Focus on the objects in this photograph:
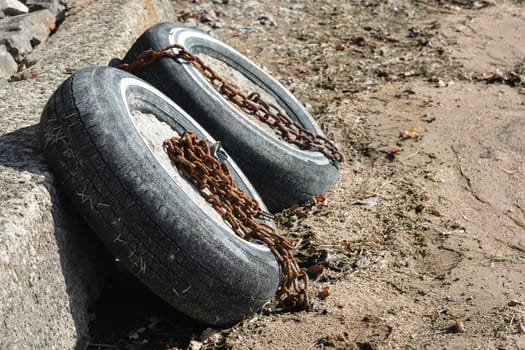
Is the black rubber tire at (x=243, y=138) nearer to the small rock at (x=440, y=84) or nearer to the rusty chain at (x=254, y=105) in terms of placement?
the rusty chain at (x=254, y=105)

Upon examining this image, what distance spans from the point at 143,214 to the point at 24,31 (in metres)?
3.56

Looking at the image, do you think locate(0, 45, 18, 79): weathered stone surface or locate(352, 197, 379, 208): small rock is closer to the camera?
locate(352, 197, 379, 208): small rock

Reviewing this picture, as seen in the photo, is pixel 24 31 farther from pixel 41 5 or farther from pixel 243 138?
pixel 243 138

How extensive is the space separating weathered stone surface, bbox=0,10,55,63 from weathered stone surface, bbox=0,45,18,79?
0.09 m

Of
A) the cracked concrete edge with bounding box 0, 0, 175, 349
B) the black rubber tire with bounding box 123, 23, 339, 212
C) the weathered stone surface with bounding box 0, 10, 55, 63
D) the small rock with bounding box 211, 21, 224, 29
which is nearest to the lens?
the cracked concrete edge with bounding box 0, 0, 175, 349

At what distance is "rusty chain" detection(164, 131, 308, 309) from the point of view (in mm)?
4207

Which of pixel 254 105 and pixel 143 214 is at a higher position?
pixel 143 214

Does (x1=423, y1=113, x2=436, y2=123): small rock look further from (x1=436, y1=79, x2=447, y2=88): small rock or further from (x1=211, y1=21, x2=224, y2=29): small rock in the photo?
(x1=211, y1=21, x2=224, y2=29): small rock

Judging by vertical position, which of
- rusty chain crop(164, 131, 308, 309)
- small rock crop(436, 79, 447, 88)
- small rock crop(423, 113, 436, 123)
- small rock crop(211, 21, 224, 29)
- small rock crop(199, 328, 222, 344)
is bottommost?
small rock crop(436, 79, 447, 88)

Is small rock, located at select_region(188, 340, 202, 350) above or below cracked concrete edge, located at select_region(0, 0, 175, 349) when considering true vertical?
below

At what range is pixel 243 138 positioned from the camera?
4938mm

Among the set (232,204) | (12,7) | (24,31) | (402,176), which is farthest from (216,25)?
(232,204)

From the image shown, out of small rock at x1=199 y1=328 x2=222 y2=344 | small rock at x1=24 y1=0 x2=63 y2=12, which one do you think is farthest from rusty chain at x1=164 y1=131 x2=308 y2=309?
small rock at x1=24 y1=0 x2=63 y2=12

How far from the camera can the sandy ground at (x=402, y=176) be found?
399 centimetres
